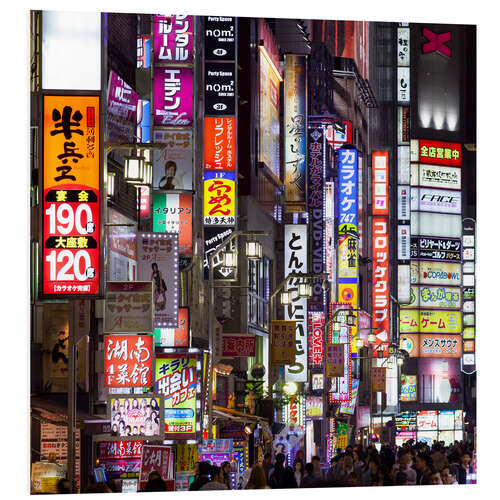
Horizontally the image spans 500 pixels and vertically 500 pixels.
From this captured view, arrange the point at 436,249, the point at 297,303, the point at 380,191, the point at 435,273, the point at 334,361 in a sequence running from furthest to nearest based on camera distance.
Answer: the point at 436,249 → the point at 435,273 → the point at 380,191 → the point at 297,303 → the point at 334,361

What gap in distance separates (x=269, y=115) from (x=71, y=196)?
17.7 m

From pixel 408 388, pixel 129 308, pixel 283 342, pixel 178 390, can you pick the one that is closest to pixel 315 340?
pixel 283 342

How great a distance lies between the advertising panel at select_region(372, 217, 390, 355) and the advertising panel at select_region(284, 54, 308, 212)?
11733 millimetres

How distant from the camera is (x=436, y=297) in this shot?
56875 mm

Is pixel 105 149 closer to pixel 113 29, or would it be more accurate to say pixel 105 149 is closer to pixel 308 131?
pixel 113 29

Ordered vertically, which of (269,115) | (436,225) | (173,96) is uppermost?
(269,115)

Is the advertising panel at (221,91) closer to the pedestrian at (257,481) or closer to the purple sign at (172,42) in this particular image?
the purple sign at (172,42)

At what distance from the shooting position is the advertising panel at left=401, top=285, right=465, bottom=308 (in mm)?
55031

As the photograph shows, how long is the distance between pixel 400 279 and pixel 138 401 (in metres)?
36.0

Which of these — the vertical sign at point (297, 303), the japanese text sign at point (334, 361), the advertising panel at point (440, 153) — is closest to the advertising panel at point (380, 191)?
the advertising panel at point (440, 153)

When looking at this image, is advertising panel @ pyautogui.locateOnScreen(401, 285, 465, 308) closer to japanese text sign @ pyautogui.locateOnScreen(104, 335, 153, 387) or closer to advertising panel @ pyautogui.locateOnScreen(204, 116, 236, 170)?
advertising panel @ pyautogui.locateOnScreen(204, 116, 236, 170)

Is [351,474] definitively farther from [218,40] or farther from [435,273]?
[435,273]

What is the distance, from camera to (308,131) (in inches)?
1277

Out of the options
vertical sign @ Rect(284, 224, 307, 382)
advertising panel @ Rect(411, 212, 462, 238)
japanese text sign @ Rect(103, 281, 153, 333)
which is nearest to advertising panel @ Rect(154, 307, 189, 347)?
japanese text sign @ Rect(103, 281, 153, 333)
